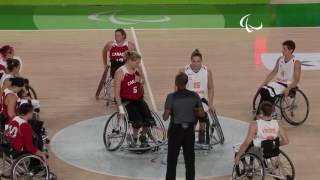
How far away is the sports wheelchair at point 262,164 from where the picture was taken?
8.09 meters

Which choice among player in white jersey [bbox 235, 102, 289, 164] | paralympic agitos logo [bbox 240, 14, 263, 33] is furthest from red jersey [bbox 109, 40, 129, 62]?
paralympic agitos logo [bbox 240, 14, 263, 33]

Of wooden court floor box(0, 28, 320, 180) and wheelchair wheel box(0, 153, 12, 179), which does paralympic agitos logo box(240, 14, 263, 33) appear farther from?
wheelchair wheel box(0, 153, 12, 179)

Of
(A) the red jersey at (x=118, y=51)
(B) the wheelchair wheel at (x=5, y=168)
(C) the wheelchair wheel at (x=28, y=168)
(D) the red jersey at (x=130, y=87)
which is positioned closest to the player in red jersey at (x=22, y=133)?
(C) the wheelchair wheel at (x=28, y=168)

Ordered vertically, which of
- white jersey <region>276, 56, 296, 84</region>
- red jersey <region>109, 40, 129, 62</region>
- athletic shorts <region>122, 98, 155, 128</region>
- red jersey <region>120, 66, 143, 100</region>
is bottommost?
athletic shorts <region>122, 98, 155, 128</region>

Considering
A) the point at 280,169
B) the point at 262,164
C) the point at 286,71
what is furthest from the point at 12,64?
the point at 286,71

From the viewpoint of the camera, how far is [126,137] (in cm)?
973

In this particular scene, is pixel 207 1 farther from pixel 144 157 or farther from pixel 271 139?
pixel 271 139

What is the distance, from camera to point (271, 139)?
26.5ft

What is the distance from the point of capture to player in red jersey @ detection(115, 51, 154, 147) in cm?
941

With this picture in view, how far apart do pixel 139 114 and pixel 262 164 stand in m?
2.12

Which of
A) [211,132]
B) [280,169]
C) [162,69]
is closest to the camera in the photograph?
[280,169]

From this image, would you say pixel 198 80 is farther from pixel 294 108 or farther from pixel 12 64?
pixel 294 108

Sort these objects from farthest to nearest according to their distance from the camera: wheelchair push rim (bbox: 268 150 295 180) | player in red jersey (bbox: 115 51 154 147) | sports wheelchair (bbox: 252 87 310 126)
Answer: sports wheelchair (bbox: 252 87 310 126) → player in red jersey (bbox: 115 51 154 147) → wheelchair push rim (bbox: 268 150 295 180)

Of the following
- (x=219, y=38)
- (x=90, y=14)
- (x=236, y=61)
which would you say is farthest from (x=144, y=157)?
(x=90, y=14)
